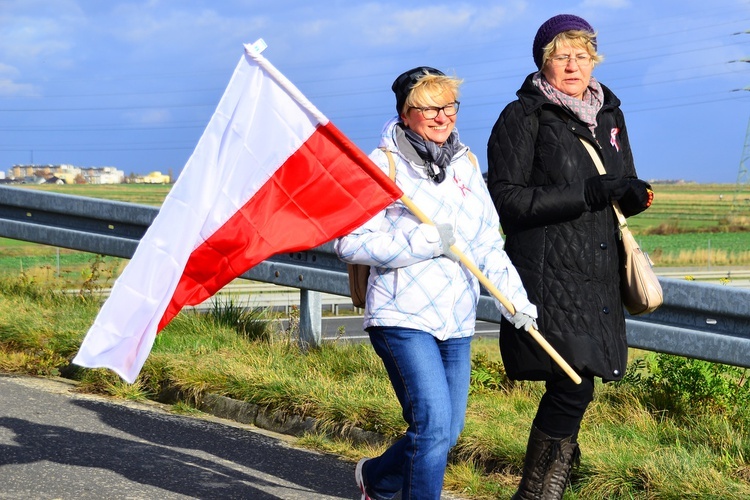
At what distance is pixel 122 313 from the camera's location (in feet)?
14.1

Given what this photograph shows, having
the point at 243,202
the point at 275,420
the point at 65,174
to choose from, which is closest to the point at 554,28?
the point at 243,202

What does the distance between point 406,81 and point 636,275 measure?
1209 mm

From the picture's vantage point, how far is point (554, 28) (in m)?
4.50

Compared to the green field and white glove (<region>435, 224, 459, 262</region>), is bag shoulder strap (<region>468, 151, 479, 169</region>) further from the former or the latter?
the green field

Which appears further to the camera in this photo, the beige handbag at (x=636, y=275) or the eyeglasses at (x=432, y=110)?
the beige handbag at (x=636, y=275)

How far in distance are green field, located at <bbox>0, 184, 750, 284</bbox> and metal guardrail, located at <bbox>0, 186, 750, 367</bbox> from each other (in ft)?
68.8

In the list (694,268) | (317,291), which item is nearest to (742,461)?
(317,291)

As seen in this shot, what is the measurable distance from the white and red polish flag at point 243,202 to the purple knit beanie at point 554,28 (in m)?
0.85

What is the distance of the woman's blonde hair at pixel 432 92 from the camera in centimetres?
427

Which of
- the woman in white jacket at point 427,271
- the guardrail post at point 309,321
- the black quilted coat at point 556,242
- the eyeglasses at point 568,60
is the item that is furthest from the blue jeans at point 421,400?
the guardrail post at point 309,321

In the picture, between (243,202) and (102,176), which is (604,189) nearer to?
(243,202)

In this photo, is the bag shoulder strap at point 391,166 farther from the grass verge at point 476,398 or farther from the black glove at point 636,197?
the grass verge at point 476,398

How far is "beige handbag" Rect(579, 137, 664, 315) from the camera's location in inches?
180

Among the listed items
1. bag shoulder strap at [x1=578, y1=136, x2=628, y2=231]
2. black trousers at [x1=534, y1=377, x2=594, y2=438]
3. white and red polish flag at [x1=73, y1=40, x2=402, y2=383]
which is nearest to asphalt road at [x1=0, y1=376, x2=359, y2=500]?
black trousers at [x1=534, y1=377, x2=594, y2=438]
